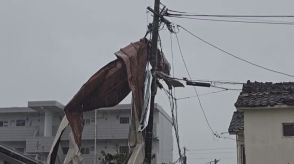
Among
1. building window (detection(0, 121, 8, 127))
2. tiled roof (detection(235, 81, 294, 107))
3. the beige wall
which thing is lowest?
the beige wall

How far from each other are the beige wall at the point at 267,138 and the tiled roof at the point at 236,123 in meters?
1.68

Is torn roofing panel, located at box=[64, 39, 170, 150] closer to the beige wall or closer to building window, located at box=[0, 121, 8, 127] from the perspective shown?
the beige wall

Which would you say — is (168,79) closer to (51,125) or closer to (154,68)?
(154,68)

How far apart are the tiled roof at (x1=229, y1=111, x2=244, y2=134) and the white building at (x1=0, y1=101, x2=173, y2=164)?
26.7 meters

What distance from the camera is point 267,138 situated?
18.1 metres

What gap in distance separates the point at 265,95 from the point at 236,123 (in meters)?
2.71

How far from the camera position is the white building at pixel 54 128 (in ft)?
161

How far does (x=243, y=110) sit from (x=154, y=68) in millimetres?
4779

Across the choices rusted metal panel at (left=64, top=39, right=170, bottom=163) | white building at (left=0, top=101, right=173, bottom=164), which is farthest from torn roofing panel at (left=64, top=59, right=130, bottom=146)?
white building at (left=0, top=101, right=173, bottom=164)

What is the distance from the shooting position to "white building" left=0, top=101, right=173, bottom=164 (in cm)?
4912

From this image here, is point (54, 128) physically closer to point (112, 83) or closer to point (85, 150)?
point (85, 150)

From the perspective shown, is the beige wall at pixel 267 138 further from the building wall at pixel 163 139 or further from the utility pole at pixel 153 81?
the building wall at pixel 163 139

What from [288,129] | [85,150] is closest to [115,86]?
[288,129]

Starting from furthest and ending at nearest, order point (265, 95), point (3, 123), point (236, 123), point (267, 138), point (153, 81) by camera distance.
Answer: point (3, 123), point (236, 123), point (265, 95), point (267, 138), point (153, 81)
